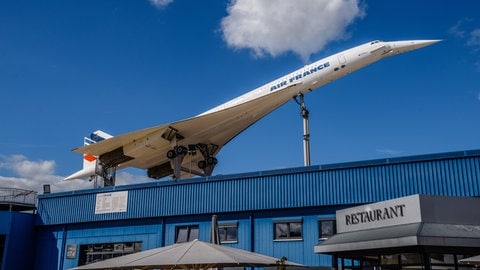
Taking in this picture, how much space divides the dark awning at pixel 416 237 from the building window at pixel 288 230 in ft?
23.4

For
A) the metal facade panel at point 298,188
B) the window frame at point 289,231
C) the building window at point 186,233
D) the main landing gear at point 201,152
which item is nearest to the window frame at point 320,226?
the metal facade panel at point 298,188

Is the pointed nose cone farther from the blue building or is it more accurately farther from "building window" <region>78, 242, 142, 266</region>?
"building window" <region>78, 242, 142, 266</region>

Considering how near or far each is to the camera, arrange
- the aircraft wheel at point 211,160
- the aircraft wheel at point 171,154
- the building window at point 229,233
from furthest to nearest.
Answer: the aircraft wheel at point 211,160 → the aircraft wheel at point 171,154 → the building window at point 229,233

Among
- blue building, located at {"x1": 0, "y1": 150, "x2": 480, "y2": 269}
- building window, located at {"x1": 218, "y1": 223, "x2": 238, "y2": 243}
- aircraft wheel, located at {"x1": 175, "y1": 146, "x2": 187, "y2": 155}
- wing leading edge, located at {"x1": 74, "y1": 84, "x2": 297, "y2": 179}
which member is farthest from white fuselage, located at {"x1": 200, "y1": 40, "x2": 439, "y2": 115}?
building window, located at {"x1": 218, "y1": 223, "x2": 238, "y2": 243}

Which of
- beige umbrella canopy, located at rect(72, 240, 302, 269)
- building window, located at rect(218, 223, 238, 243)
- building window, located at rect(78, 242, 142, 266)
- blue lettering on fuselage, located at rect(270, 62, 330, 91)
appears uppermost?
blue lettering on fuselage, located at rect(270, 62, 330, 91)

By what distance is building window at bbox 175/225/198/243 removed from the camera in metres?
25.6

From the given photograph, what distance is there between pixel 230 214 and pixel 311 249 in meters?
4.52

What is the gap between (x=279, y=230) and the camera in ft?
76.4

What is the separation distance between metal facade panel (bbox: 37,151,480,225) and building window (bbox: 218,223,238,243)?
742 millimetres

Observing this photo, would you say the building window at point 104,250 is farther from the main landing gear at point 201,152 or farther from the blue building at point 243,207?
the main landing gear at point 201,152

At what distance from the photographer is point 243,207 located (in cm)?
2419

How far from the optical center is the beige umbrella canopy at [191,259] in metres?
11.8

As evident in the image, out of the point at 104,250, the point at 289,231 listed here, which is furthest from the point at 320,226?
the point at 104,250

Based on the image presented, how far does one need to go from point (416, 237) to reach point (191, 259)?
5.60 meters
